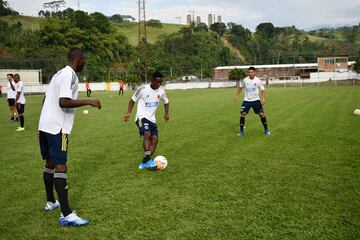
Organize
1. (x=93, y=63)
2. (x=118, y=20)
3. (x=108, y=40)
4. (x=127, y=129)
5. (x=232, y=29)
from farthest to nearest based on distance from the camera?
(x=118, y=20)
(x=232, y=29)
(x=108, y=40)
(x=93, y=63)
(x=127, y=129)

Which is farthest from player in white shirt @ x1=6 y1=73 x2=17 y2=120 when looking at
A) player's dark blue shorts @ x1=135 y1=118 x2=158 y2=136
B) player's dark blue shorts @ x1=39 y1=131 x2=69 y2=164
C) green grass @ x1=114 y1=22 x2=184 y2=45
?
green grass @ x1=114 y1=22 x2=184 y2=45

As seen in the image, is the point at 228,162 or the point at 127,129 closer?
the point at 228,162

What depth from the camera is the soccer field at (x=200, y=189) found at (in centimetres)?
450

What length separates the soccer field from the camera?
450cm

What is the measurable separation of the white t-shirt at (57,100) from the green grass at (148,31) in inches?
5290

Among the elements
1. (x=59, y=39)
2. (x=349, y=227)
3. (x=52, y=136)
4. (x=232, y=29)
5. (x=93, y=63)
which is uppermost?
(x=232, y=29)

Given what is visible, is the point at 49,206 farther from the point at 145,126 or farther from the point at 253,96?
the point at 253,96

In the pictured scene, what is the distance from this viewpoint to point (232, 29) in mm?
154500

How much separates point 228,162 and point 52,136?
430cm

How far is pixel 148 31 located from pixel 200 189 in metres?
154

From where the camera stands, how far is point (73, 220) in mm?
4668

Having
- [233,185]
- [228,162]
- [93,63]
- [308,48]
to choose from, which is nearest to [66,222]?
[233,185]

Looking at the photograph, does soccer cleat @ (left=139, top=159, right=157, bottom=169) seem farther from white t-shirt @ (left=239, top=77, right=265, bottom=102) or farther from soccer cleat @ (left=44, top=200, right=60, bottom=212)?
white t-shirt @ (left=239, top=77, right=265, bottom=102)

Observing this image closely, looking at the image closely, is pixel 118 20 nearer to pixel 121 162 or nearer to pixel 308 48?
pixel 308 48
